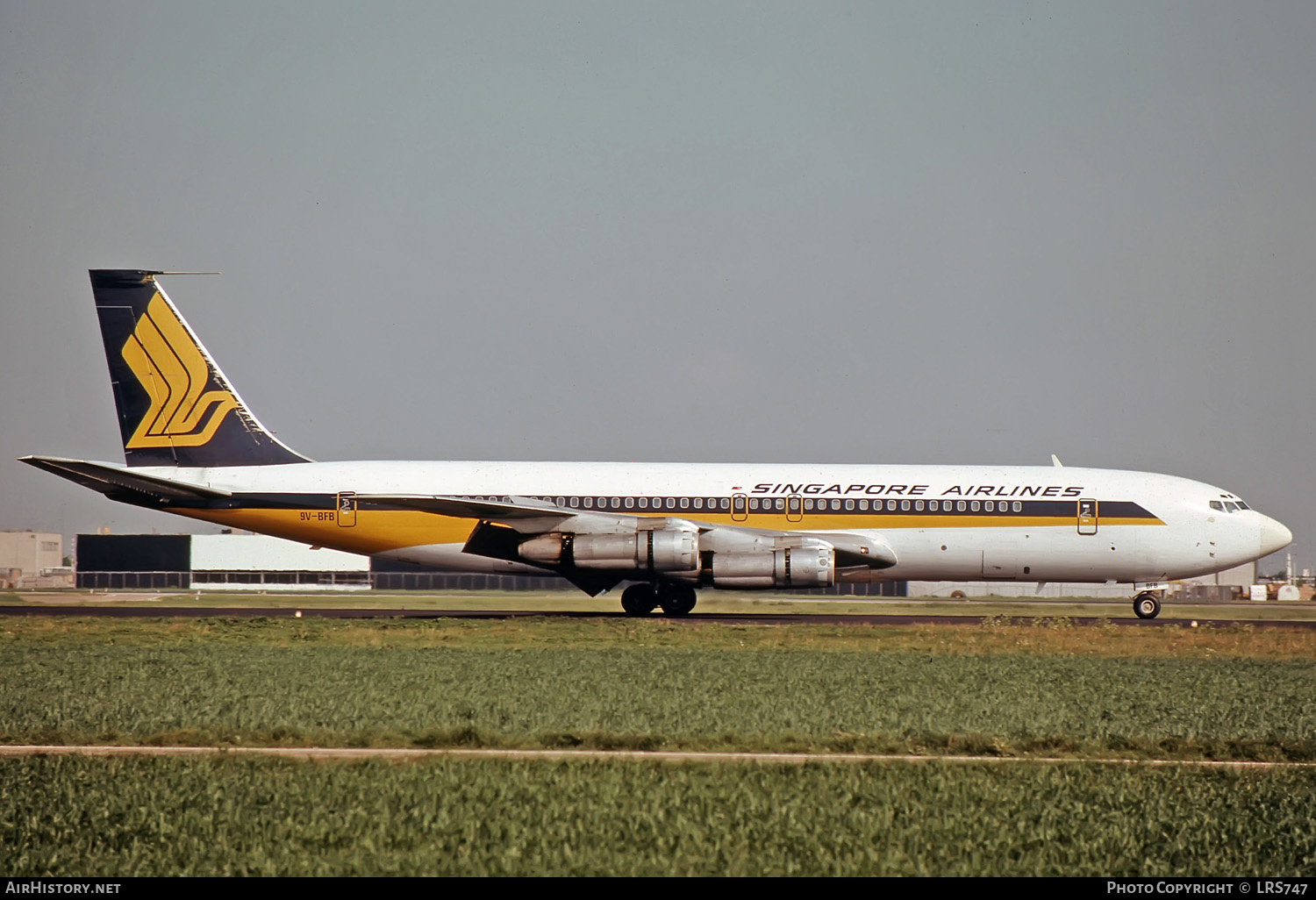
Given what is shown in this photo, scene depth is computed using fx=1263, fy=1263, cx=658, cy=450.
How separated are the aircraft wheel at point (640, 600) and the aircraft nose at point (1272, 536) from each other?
639 inches

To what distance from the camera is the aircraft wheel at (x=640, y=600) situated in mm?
32688

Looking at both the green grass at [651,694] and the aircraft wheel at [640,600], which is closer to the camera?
the green grass at [651,694]

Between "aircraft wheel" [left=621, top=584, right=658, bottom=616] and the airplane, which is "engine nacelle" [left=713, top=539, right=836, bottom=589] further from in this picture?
"aircraft wheel" [left=621, top=584, right=658, bottom=616]

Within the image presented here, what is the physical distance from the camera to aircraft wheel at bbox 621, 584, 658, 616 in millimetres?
32688

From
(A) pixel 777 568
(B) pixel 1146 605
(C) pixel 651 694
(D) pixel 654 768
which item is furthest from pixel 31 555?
(D) pixel 654 768

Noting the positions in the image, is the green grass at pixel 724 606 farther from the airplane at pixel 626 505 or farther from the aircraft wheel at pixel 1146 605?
the airplane at pixel 626 505

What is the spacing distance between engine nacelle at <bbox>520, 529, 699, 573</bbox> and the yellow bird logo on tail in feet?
34.2

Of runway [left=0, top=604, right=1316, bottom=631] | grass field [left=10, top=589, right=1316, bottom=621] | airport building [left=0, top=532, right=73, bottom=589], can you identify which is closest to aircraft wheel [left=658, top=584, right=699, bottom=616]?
runway [left=0, top=604, right=1316, bottom=631]

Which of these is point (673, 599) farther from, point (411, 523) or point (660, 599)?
point (411, 523)

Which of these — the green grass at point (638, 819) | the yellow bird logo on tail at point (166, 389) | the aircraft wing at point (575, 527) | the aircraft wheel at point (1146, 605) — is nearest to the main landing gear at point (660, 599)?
the aircraft wing at point (575, 527)

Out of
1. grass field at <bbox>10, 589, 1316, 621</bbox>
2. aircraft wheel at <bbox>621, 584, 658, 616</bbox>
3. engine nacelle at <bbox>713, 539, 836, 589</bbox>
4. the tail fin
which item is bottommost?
grass field at <bbox>10, 589, 1316, 621</bbox>

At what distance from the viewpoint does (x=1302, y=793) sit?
1031 cm

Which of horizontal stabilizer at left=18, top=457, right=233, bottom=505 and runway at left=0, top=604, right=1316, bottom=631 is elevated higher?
horizontal stabilizer at left=18, top=457, right=233, bottom=505
